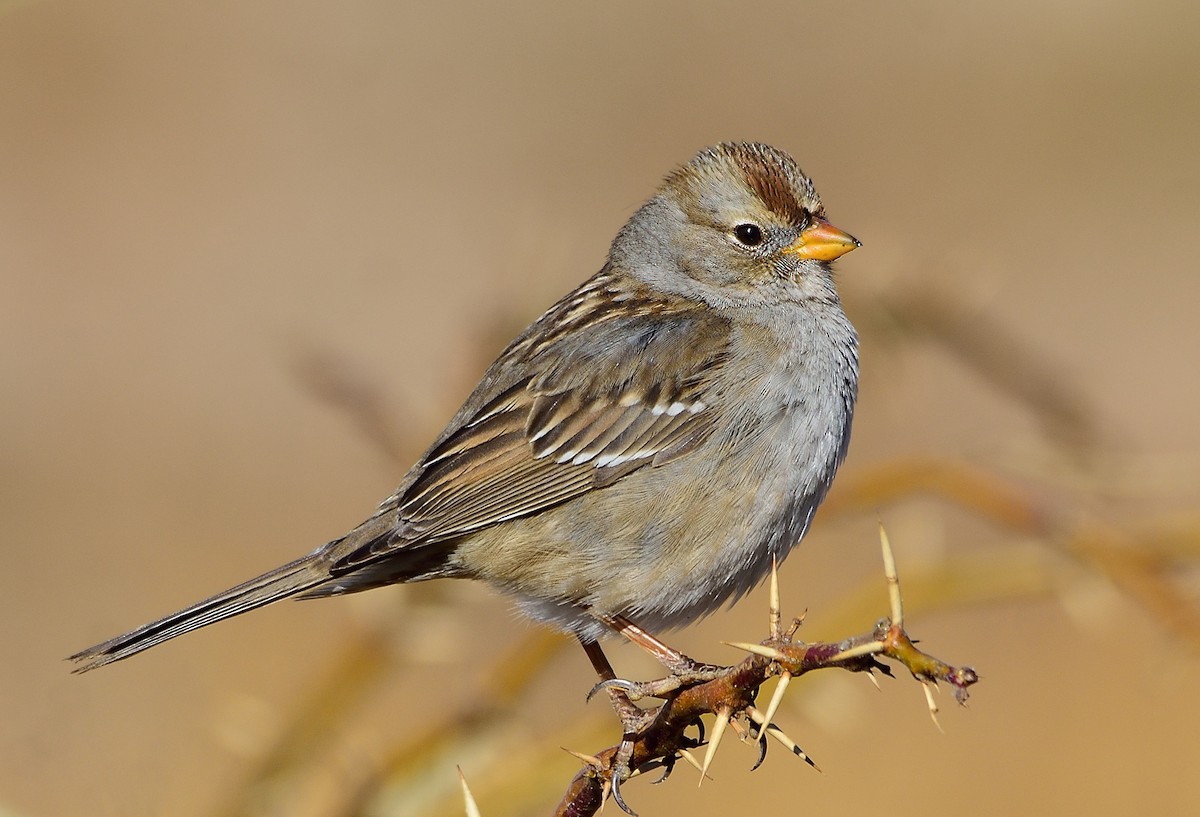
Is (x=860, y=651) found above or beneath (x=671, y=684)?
above

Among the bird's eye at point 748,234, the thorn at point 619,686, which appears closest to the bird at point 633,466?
the bird's eye at point 748,234

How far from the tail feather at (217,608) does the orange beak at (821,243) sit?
1.78m

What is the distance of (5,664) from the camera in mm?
8070

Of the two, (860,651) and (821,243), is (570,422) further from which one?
(860,651)

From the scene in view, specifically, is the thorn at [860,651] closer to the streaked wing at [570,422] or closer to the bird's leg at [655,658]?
the bird's leg at [655,658]

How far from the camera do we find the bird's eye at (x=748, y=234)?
4.89 metres

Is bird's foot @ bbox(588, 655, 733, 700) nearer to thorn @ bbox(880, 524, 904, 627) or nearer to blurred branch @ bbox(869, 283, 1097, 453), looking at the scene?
thorn @ bbox(880, 524, 904, 627)

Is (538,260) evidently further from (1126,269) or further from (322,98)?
(322,98)

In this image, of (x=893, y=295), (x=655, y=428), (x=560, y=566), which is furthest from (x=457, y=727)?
(x=893, y=295)

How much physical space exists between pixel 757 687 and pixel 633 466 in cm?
166

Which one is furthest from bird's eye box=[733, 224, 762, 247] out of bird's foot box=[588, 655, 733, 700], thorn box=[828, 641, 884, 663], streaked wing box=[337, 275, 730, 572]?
thorn box=[828, 641, 884, 663]

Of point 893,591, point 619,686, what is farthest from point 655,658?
point 893,591

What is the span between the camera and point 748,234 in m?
4.90

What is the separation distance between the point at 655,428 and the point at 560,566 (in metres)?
0.49
